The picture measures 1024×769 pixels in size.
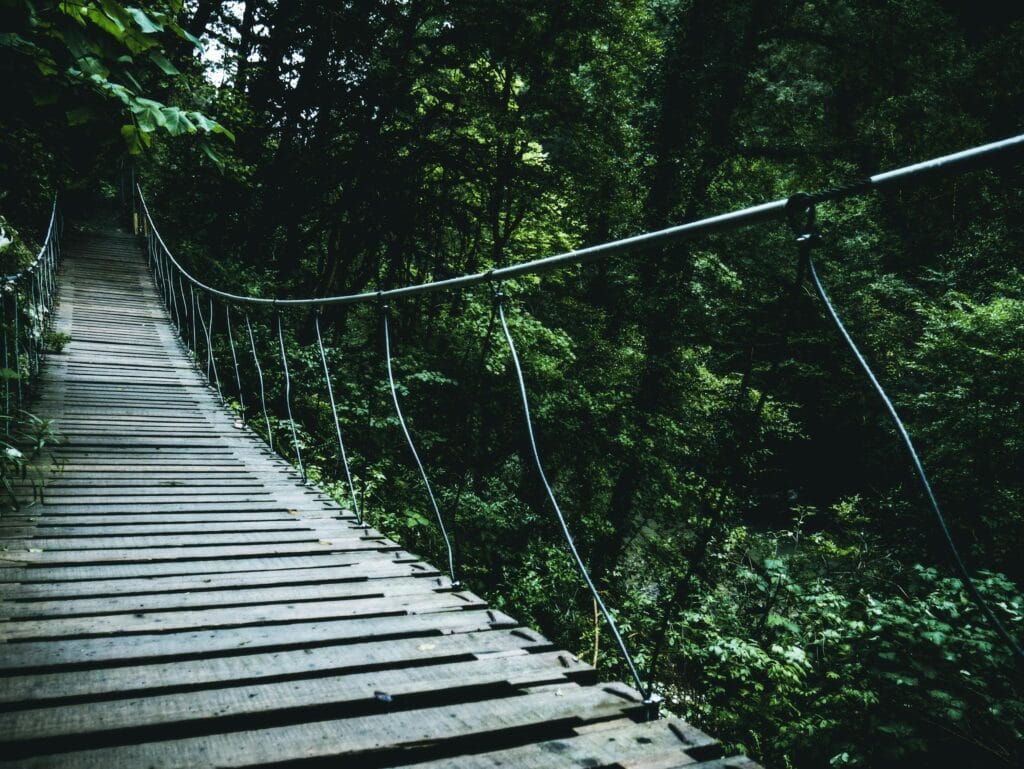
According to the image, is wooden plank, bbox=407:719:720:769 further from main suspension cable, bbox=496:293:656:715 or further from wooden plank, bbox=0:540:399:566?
wooden plank, bbox=0:540:399:566

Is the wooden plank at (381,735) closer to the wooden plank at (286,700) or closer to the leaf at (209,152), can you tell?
the wooden plank at (286,700)

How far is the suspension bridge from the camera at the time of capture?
108 centimetres

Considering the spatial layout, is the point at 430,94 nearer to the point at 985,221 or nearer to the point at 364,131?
the point at 364,131

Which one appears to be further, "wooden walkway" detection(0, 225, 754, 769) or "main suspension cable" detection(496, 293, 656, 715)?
"main suspension cable" detection(496, 293, 656, 715)

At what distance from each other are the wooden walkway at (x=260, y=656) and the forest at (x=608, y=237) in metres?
3.24

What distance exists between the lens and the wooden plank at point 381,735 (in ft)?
3.35

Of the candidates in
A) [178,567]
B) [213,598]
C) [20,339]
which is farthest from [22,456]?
[20,339]

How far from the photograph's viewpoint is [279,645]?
1492mm

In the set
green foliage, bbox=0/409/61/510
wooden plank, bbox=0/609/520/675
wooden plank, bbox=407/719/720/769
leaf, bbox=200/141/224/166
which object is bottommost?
green foliage, bbox=0/409/61/510

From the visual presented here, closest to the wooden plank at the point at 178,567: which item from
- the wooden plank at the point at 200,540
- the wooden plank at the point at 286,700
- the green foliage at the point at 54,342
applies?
the wooden plank at the point at 200,540

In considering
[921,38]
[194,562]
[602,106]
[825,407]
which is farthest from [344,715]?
[825,407]

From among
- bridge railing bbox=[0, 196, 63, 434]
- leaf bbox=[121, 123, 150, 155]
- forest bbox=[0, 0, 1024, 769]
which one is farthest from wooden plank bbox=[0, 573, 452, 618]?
forest bbox=[0, 0, 1024, 769]

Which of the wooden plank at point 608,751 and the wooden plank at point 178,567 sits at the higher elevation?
the wooden plank at point 608,751

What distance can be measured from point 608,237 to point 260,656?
35.5 feet
